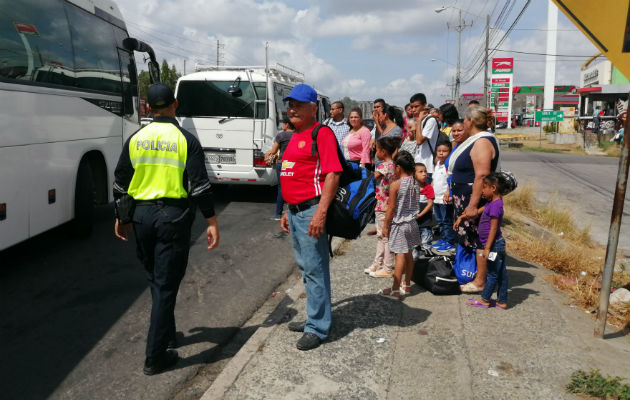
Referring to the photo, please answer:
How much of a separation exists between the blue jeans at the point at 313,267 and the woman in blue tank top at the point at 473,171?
1.72 meters

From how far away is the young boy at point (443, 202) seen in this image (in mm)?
6633

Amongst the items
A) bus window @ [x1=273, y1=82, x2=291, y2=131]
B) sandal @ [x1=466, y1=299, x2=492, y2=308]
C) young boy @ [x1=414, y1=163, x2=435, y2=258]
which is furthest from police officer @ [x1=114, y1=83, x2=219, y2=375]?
bus window @ [x1=273, y1=82, x2=291, y2=131]

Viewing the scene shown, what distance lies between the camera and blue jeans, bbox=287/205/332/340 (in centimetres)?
387

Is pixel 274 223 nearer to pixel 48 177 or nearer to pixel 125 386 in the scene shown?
pixel 48 177

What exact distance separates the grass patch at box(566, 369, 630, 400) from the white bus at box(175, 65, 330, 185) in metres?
7.39

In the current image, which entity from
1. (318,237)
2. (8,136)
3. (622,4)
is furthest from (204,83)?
(622,4)

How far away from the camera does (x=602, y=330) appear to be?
4062 mm

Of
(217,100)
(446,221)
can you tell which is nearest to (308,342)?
(446,221)

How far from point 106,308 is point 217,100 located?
6.24 m

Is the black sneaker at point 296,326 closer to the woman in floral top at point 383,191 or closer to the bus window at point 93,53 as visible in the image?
the woman in floral top at point 383,191

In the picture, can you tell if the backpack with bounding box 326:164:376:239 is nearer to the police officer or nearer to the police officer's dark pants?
the police officer

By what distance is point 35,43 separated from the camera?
599 cm

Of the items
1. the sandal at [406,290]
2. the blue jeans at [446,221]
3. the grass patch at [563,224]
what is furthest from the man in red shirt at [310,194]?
the grass patch at [563,224]

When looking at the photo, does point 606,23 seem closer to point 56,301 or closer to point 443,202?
point 443,202
